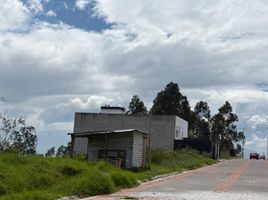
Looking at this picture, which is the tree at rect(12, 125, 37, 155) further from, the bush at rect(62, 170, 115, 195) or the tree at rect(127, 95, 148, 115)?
the tree at rect(127, 95, 148, 115)

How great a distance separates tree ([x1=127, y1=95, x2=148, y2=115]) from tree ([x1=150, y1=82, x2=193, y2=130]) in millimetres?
4503

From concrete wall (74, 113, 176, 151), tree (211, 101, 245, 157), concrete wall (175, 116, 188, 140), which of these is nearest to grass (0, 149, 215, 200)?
concrete wall (74, 113, 176, 151)

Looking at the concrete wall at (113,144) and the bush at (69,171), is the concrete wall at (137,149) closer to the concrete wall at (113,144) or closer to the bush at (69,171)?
the concrete wall at (113,144)

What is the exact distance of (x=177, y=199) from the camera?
16766 mm

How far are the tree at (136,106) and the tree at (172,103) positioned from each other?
4503 mm

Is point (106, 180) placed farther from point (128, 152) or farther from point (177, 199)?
point (128, 152)

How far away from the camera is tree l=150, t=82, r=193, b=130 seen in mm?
90525

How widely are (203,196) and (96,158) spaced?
15121 mm

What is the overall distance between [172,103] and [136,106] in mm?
8595

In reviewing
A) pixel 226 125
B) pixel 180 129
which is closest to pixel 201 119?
pixel 226 125

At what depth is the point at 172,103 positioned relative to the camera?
91.2 metres

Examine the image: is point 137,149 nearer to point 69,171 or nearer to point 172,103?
point 69,171

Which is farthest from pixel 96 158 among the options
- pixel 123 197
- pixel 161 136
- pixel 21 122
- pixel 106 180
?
pixel 161 136

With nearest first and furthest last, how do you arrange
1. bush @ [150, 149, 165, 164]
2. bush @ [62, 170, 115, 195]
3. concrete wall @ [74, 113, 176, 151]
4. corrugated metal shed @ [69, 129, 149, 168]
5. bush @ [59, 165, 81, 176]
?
bush @ [62, 170, 115, 195], bush @ [59, 165, 81, 176], corrugated metal shed @ [69, 129, 149, 168], bush @ [150, 149, 165, 164], concrete wall @ [74, 113, 176, 151]
